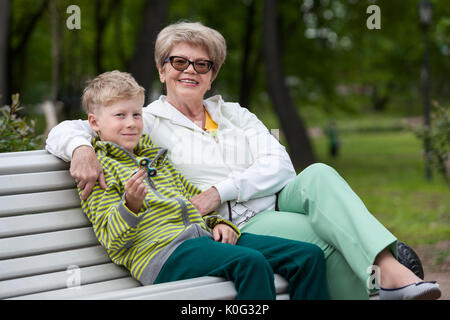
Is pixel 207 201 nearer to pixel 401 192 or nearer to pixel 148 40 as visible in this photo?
pixel 401 192

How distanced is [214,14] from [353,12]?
13.9 ft

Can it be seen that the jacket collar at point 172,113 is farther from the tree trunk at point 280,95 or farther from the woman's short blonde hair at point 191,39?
the tree trunk at point 280,95

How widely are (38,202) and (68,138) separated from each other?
0.35 m

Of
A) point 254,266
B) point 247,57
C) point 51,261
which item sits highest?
point 247,57

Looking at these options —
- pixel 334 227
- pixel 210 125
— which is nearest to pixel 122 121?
pixel 210 125

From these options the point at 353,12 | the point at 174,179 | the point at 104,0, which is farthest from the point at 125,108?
the point at 104,0

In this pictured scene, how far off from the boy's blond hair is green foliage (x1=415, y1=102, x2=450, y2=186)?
3.89m

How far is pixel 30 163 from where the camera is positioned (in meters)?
3.31

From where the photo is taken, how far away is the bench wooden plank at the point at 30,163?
10.7 feet

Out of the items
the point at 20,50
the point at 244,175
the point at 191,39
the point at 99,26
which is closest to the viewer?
the point at 244,175

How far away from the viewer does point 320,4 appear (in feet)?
59.5

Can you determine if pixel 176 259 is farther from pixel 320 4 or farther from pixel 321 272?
pixel 320 4

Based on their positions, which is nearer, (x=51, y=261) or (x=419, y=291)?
(x=419, y=291)

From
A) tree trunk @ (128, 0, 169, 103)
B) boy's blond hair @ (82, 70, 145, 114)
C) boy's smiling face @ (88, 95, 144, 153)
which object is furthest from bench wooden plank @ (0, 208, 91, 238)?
tree trunk @ (128, 0, 169, 103)
